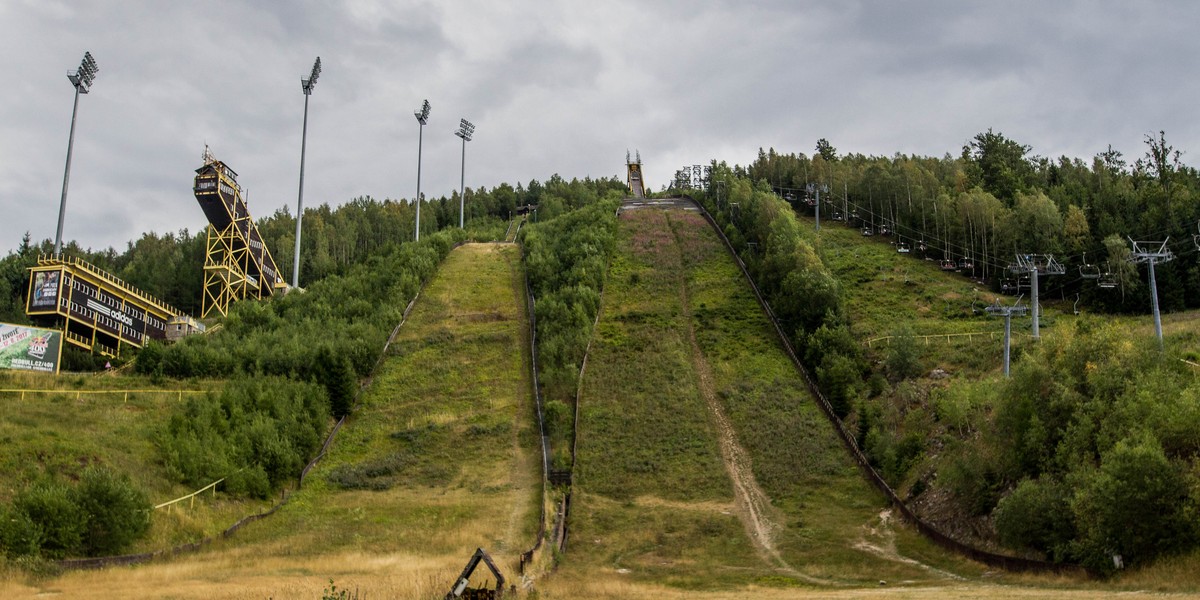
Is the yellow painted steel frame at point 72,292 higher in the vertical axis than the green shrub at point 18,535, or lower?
higher

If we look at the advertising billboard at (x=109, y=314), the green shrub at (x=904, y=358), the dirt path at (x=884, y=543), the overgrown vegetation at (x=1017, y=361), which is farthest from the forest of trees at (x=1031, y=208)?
the advertising billboard at (x=109, y=314)

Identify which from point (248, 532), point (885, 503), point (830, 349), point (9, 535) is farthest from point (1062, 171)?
point (9, 535)

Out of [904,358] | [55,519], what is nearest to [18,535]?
[55,519]

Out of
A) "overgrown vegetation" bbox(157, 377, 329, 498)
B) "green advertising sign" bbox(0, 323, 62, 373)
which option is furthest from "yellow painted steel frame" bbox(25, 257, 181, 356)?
"overgrown vegetation" bbox(157, 377, 329, 498)

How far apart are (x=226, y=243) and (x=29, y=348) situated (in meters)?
33.9

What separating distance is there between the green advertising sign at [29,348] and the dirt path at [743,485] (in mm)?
35315

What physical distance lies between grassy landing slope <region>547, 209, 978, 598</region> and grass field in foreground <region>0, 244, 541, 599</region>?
361cm

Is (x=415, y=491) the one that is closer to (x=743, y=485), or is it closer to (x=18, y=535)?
(x=743, y=485)

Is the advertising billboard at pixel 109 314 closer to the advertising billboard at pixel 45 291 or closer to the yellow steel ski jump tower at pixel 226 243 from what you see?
the advertising billboard at pixel 45 291

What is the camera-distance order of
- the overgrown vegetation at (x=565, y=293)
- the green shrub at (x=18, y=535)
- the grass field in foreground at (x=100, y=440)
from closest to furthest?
the green shrub at (x=18, y=535), the grass field in foreground at (x=100, y=440), the overgrown vegetation at (x=565, y=293)

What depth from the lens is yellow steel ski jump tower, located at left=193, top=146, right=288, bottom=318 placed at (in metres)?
82.7

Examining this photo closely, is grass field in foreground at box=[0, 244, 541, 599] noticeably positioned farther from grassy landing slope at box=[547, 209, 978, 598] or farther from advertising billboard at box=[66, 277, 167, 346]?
advertising billboard at box=[66, 277, 167, 346]

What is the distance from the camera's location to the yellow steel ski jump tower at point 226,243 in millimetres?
82688

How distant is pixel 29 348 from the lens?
170 feet
